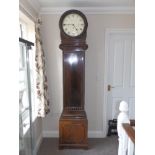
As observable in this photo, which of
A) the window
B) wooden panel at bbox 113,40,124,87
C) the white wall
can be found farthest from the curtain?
wooden panel at bbox 113,40,124,87

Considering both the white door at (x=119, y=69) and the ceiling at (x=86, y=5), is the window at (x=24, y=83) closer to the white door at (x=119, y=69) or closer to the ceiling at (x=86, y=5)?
the ceiling at (x=86, y=5)

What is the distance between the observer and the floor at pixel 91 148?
135 inches

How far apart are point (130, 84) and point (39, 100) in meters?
1.82

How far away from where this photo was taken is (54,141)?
396cm

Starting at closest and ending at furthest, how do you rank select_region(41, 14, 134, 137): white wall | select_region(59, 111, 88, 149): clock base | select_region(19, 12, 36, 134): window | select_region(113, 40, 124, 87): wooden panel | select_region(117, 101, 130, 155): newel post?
select_region(117, 101, 130, 155): newel post
select_region(19, 12, 36, 134): window
select_region(59, 111, 88, 149): clock base
select_region(41, 14, 134, 137): white wall
select_region(113, 40, 124, 87): wooden panel

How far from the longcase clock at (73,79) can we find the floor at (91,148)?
11 centimetres

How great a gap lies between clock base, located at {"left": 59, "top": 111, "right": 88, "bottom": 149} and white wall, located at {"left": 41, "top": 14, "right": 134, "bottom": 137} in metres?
0.63

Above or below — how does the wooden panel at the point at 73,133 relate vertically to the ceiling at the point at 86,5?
below

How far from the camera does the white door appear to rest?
410cm

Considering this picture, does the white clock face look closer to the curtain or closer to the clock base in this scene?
the curtain

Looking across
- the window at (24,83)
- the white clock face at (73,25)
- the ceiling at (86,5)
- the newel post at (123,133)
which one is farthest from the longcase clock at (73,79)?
the newel post at (123,133)
